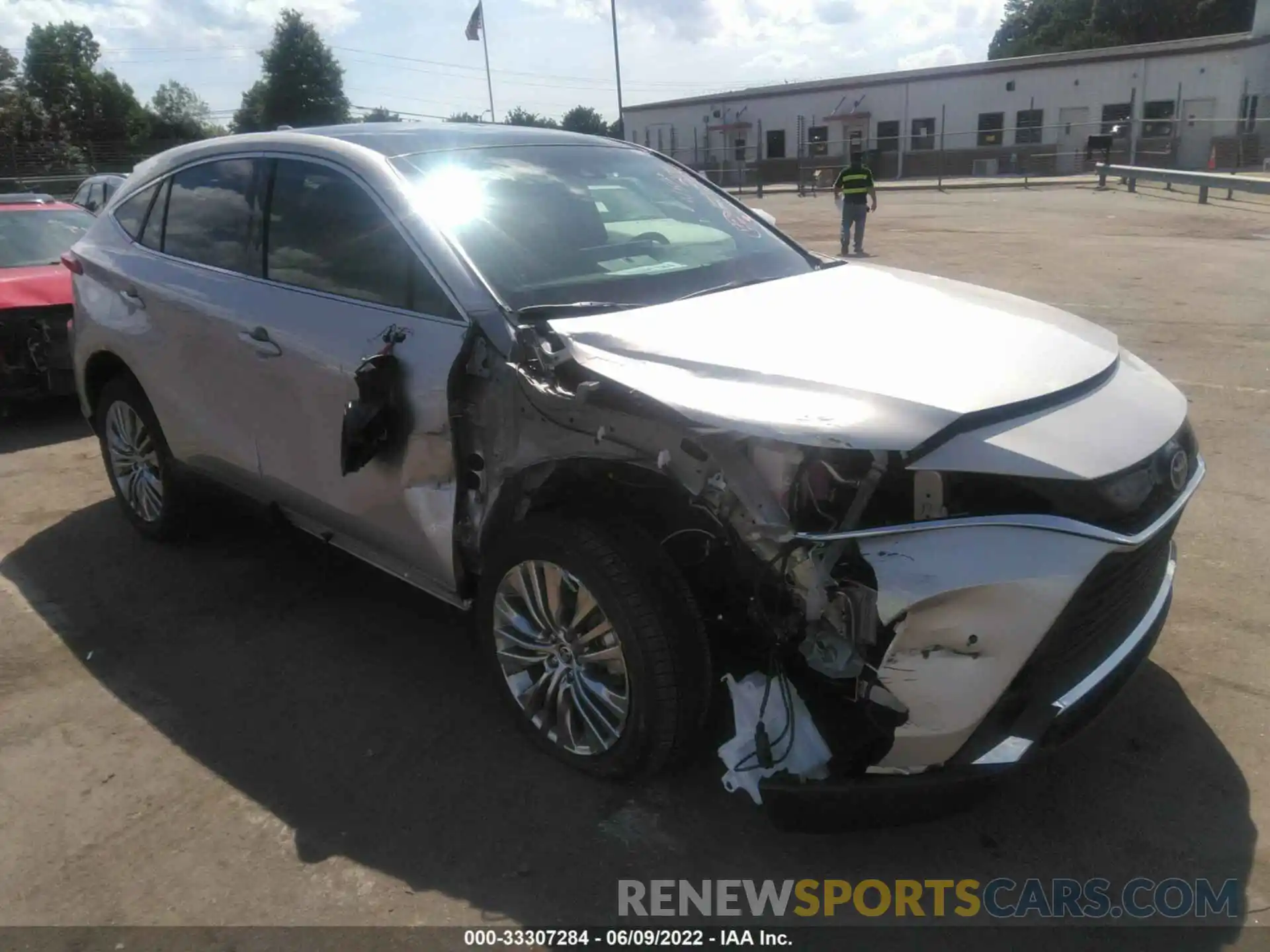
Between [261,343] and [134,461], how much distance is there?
→ 5.41 feet

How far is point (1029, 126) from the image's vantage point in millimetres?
45375

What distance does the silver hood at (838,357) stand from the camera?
2.44 meters

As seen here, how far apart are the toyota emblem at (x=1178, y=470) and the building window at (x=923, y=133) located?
1911 inches

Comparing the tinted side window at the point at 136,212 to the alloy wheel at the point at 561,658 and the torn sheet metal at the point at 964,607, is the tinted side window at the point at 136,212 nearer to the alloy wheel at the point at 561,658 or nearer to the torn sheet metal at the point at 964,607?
the alloy wheel at the point at 561,658

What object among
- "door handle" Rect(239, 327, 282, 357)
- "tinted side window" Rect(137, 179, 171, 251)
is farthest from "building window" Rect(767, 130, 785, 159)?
"door handle" Rect(239, 327, 282, 357)

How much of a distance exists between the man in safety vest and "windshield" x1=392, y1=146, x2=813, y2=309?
39.9 feet

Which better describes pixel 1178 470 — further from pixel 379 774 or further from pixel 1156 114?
Answer: pixel 1156 114

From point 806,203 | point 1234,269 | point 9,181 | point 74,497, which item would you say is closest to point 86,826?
point 74,497

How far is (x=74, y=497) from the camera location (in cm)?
586

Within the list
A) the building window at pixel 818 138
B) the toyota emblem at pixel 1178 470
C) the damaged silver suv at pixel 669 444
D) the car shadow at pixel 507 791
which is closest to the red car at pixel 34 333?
the damaged silver suv at pixel 669 444

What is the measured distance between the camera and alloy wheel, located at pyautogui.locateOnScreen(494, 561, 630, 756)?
2.86 metres

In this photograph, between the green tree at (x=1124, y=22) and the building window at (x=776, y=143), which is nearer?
the building window at (x=776, y=143)

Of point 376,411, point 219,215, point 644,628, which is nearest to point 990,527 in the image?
point 644,628

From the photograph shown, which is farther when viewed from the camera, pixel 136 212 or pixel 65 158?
pixel 65 158
